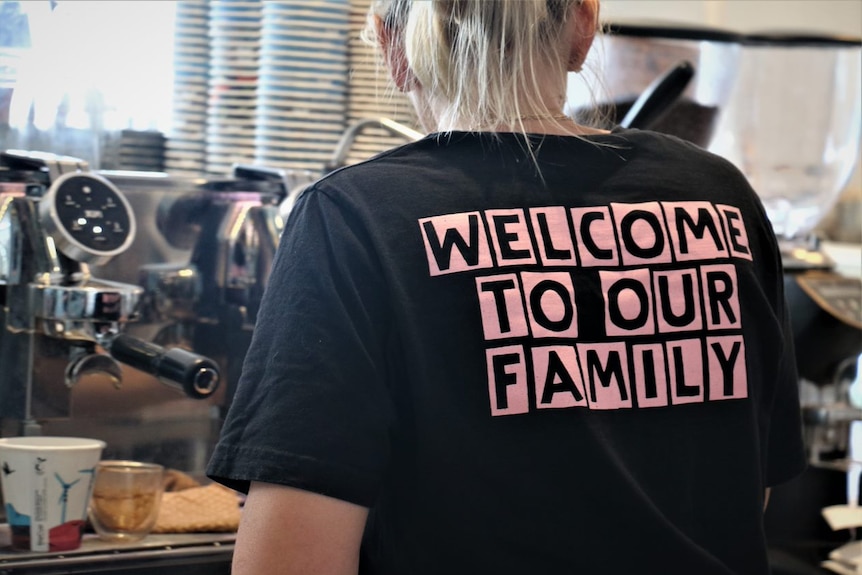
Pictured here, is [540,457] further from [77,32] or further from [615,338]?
[77,32]

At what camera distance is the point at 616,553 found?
70cm

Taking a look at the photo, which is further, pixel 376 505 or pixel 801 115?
pixel 801 115

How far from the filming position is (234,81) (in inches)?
59.7

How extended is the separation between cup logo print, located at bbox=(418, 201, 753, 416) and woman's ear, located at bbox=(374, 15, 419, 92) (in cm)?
13

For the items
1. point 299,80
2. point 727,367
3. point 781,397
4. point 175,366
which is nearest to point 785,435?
point 781,397

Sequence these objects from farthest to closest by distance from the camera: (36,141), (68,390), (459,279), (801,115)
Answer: (801,115) < (36,141) < (68,390) < (459,279)

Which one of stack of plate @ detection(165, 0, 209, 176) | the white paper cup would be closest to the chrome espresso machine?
the white paper cup

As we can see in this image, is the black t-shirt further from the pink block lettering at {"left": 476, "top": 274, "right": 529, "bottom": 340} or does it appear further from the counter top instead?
the counter top

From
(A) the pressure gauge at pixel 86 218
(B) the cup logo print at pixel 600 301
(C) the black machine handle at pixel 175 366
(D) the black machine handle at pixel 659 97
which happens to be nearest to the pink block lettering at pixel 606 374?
(B) the cup logo print at pixel 600 301

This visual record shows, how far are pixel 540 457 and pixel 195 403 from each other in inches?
24.5

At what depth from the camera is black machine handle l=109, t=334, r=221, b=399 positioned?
999mm

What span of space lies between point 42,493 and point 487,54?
542 mm

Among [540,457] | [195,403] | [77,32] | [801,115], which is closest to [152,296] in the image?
[195,403]

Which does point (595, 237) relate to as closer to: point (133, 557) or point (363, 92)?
point (133, 557)
